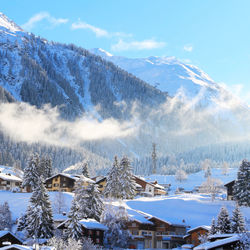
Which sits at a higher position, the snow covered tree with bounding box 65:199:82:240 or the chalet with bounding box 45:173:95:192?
the chalet with bounding box 45:173:95:192

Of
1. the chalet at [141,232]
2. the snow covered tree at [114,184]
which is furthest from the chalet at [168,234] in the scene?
the snow covered tree at [114,184]

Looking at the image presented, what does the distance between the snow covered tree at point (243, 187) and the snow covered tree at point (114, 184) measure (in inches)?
1055

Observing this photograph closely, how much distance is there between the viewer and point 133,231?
272ft

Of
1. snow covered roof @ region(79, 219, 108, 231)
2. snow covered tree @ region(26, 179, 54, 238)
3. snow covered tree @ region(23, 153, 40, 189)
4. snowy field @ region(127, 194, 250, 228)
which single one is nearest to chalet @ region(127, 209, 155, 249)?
snowy field @ region(127, 194, 250, 228)

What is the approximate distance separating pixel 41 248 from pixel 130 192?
53.5 metres

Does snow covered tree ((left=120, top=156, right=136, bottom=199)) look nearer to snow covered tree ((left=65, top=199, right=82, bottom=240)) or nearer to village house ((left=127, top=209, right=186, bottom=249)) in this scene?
village house ((left=127, top=209, right=186, bottom=249))

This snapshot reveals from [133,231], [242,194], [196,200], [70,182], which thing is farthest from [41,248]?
[70,182]

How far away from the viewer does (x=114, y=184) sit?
353 feet

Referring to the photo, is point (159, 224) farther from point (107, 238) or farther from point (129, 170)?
point (129, 170)

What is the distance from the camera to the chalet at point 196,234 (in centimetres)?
7581

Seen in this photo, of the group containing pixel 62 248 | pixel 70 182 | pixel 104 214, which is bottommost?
pixel 62 248

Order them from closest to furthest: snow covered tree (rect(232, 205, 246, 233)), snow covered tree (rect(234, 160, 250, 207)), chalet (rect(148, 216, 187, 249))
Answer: snow covered tree (rect(232, 205, 246, 233)) < chalet (rect(148, 216, 187, 249)) < snow covered tree (rect(234, 160, 250, 207))

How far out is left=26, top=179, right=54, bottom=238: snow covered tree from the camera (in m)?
72.4

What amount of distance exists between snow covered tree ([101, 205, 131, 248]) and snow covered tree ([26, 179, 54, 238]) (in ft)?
30.9
